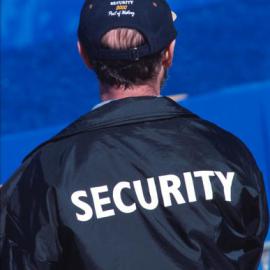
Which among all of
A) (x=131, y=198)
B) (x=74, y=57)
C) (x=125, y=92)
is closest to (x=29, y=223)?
(x=131, y=198)

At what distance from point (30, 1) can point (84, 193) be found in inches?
234

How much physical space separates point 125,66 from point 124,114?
0.33ft

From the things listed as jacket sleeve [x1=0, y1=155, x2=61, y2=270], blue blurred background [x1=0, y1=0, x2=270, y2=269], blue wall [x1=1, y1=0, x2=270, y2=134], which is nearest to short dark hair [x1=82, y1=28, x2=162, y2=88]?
jacket sleeve [x1=0, y1=155, x2=61, y2=270]

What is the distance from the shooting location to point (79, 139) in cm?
154

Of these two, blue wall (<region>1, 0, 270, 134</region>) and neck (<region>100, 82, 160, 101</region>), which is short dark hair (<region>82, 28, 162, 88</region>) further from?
blue wall (<region>1, 0, 270, 134</region>)

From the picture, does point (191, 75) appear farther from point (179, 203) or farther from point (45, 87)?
point (179, 203)

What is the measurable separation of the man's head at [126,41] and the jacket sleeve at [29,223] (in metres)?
0.25

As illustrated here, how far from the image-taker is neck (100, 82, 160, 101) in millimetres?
1596

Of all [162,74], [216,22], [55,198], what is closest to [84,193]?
[55,198]

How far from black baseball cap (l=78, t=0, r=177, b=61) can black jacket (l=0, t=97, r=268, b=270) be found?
103mm

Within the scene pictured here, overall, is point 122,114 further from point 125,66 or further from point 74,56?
point 74,56

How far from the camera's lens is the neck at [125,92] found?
1.60 metres

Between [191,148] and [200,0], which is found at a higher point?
[200,0]

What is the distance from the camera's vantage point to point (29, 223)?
150 cm
